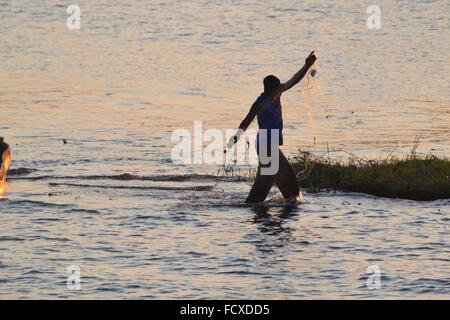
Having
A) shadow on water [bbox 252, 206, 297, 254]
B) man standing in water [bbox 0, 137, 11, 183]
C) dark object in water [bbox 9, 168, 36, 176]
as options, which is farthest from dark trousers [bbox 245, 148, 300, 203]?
dark object in water [bbox 9, 168, 36, 176]

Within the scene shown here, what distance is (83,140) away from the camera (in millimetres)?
23188

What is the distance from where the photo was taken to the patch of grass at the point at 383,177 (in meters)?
17.9

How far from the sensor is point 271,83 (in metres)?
16.8

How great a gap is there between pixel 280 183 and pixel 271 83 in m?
1.41

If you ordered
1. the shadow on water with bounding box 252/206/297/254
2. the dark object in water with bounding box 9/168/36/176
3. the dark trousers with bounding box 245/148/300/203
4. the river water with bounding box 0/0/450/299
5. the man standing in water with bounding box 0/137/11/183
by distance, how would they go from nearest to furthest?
the river water with bounding box 0/0/450/299, the shadow on water with bounding box 252/206/297/254, the dark trousers with bounding box 245/148/300/203, the man standing in water with bounding box 0/137/11/183, the dark object in water with bounding box 9/168/36/176

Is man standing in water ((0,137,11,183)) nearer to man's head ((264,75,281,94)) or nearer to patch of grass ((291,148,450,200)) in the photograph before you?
man's head ((264,75,281,94))

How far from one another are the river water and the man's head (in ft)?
3.26

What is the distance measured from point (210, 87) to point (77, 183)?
1149 centimetres

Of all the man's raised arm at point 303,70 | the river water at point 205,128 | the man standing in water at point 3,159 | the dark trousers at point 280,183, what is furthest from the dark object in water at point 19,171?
the man's raised arm at point 303,70

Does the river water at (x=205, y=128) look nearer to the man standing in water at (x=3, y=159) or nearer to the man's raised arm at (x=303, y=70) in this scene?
the man standing in water at (x=3, y=159)

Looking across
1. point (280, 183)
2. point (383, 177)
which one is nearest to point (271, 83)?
point (280, 183)

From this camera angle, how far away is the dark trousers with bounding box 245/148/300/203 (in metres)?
17.0

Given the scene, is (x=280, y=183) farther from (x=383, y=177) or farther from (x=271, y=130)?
(x=383, y=177)

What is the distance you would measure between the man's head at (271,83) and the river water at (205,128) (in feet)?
3.26
